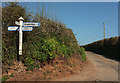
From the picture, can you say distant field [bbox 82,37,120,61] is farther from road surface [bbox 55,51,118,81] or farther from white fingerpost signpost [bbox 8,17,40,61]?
white fingerpost signpost [bbox 8,17,40,61]

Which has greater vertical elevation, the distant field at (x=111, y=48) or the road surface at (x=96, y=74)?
the distant field at (x=111, y=48)

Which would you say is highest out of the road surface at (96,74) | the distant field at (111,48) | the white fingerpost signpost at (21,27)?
the white fingerpost signpost at (21,27)

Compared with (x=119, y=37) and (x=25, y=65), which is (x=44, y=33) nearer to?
(x=25, y=65)

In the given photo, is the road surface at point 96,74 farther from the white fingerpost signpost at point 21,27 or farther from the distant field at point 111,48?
the distant field at point 111,48

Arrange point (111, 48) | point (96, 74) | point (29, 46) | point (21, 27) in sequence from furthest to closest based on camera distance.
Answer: point (111, 48) → point (96, 74) → point (29, 46) → point (21, 27)

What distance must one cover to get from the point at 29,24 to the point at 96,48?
19606 mm

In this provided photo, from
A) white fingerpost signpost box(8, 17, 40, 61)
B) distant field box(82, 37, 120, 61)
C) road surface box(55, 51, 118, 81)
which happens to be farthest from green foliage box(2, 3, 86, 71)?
distant field box(82, 37, 120, 61)

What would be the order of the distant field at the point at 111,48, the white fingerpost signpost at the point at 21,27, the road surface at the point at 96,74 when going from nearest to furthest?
the road surface at the point at 96,74, the white fingerpost signpost at the point at 21,27, the distant field at the point at 111,48

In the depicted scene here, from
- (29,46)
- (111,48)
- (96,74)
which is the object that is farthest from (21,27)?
(111,48)

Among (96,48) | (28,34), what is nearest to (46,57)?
(28,34)

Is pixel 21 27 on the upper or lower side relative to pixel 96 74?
upper

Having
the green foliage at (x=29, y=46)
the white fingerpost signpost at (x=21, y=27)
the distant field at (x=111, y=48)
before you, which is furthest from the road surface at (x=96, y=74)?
the distant field at (x=111, y=48)

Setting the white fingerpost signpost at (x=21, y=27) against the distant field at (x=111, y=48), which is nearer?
the white fingerpost signpost at (x=21, y=27)

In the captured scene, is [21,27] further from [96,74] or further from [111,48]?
[111,48]
